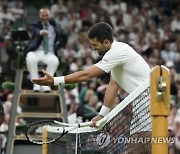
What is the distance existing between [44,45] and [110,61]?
6.84 meters

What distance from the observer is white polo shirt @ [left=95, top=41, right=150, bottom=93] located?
8.18 metres

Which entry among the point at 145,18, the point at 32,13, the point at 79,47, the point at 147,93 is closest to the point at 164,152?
the point at 147,93

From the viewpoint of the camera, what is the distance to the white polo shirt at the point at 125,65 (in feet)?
26.8

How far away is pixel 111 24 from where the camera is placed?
24.3 m

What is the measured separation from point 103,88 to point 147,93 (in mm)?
12119

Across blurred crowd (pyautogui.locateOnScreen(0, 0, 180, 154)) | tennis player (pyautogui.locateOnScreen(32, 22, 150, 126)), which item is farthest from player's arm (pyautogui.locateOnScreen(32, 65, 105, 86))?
blurred crowd (pyautogui.locateOnScreen(0, 0, 180, 154))

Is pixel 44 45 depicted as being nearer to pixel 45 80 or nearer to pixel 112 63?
pixel 112 63

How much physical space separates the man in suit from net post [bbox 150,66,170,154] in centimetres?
847

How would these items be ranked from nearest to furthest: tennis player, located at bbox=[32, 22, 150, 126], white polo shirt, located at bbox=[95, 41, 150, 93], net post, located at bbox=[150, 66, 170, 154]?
1. net post, located at bbox=[150, 66, 170, 154]
2. tennis player, located at bbox=[32, 22, 150, 126]
3. white polo shirt, located at bbox=[95, 41, 150, 93]

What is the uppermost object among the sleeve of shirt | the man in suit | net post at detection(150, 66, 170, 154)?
the man in suit

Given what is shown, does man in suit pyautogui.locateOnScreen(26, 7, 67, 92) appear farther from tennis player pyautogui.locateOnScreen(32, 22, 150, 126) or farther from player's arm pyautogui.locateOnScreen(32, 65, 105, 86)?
player's arm pyautogui.locateOnScreen(32, 65, 105, 86)

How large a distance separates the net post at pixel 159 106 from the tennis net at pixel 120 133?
0.42 m

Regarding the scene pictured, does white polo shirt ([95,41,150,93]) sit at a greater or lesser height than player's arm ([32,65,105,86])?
greater

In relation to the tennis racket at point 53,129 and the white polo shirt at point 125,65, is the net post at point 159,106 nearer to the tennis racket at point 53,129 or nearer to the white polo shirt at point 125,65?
the white polo shirt at point 125,65
